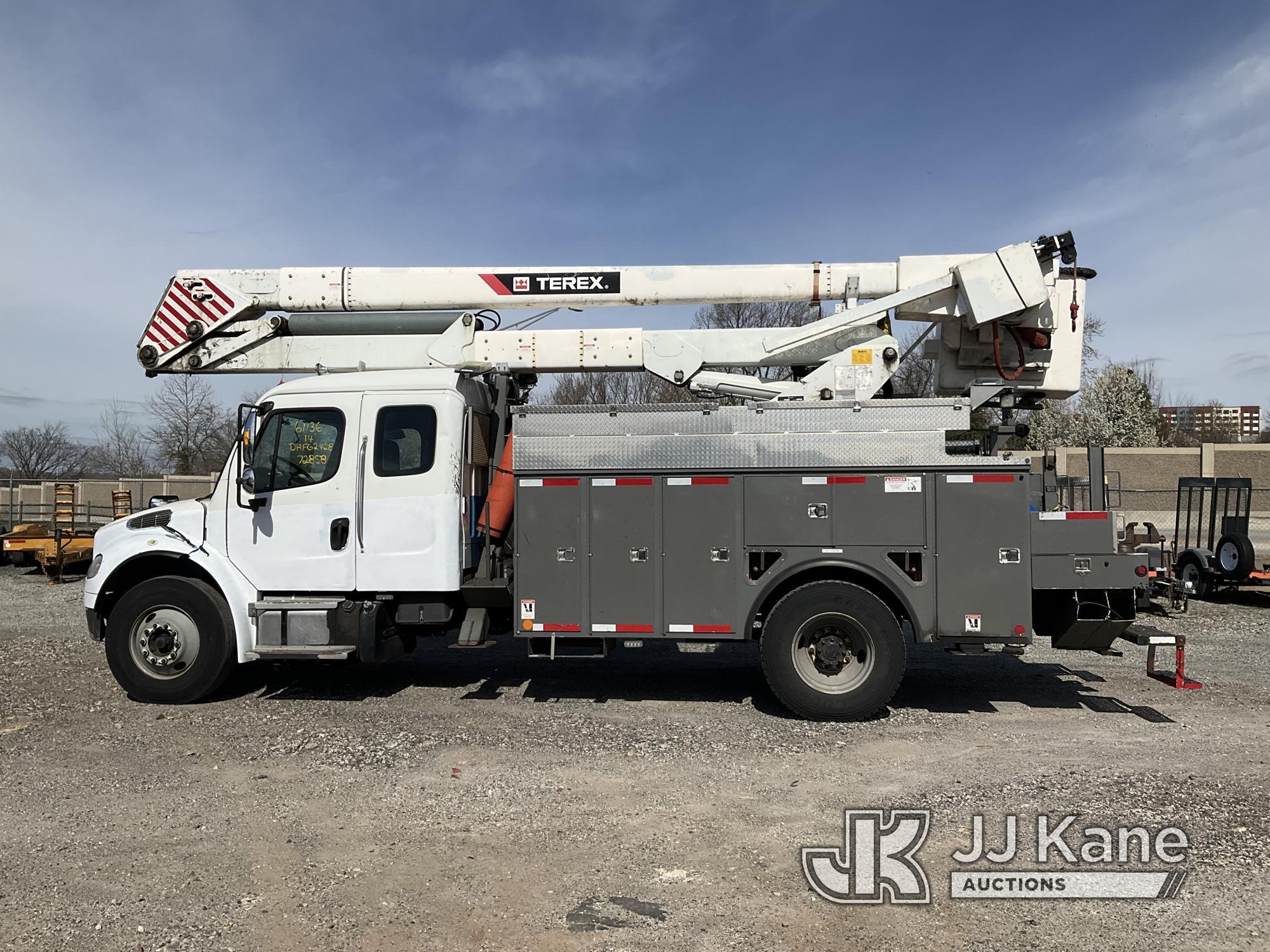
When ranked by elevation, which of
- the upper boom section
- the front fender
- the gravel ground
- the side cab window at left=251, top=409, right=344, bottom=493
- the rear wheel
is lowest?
the gravel ground

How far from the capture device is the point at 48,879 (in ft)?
13.5

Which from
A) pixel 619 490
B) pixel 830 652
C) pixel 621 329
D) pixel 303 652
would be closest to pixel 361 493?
pixel 303 652

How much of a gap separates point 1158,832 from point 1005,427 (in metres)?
3.28

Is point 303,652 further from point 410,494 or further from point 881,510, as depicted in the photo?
point 881,510

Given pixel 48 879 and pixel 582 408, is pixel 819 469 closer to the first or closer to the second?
pixel 582 408

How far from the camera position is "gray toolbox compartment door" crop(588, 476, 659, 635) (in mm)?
6719

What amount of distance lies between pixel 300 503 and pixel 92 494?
28632 millimetres

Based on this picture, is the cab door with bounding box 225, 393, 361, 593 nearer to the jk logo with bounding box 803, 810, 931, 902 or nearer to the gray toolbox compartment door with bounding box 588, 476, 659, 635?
the gray toolbox compartment door with bounding box 588, 476, 659, 635

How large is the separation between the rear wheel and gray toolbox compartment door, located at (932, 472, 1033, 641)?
29.0 feet

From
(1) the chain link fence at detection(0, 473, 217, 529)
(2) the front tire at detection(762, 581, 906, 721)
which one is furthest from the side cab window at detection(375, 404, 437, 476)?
(1) the chain link fence at detection(0, 473, 217, 529)

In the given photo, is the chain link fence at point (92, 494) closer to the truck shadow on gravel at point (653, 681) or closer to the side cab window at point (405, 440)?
the truck shadow on gravel at point (653, 681)

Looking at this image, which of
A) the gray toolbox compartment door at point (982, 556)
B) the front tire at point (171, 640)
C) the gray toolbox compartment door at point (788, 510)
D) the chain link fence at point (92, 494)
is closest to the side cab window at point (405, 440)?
the front tire at point (171, 640)

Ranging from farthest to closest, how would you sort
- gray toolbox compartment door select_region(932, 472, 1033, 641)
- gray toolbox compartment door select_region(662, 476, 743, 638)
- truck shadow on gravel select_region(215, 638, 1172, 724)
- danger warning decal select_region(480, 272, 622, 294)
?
danger warning decal select_region(480, 272, 622, 294) < truck shadow on gravel select_region(215, 638, 1172, 724) < gray toolbox compartment door select_region(662, 476, 743, 638) < gray toolbox compartment door select_region(932, 472, 1033, 641)

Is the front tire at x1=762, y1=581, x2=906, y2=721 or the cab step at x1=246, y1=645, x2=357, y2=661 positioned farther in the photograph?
the cab step at x1=246, y1=645, x2=357, y2=661
